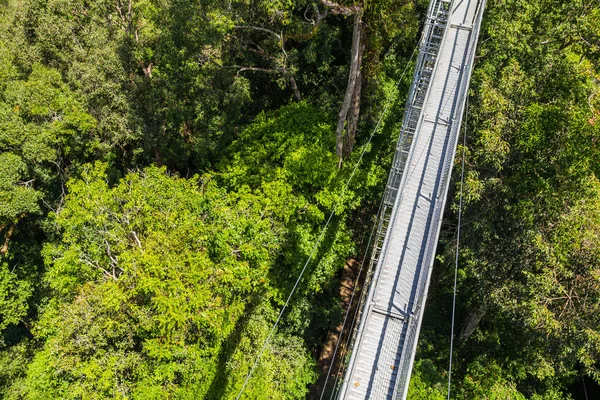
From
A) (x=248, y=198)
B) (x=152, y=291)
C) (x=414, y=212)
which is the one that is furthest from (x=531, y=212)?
(x=152, y=291)

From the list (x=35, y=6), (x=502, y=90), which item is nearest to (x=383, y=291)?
(x=502, y=90)

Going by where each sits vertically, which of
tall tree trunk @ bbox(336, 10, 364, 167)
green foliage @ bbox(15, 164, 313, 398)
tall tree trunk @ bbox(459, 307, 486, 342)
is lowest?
green foliage @ bbox(15, 164, 313, 398)

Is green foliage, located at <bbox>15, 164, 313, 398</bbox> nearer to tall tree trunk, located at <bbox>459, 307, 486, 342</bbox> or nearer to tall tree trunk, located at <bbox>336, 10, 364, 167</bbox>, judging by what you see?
tall tree trunk, located at <bbox>336, 10, 364, 167</bbox>

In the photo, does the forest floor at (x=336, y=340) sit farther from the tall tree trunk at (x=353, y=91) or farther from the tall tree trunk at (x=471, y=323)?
the tall tree trunk at (x=353, y=91)

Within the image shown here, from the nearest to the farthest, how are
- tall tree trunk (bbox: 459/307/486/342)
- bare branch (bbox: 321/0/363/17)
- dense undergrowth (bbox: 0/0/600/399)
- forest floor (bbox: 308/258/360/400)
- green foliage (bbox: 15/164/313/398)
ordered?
green foliage (bbox: 15/164/313/398)
dense undergrowth (bbox: 0/0/600/399)
bare branch (bbox: 321/0/363/17)
tall tree trunk (bbox: 459/307/486/342)
forest floor (bbox: 308/258/360/400)

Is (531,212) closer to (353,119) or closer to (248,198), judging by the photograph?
(353,119)

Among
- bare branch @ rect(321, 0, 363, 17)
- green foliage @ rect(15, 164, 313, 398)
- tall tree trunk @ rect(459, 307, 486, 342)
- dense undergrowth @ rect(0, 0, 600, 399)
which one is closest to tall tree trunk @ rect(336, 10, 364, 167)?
bare branch @ rect(321, 0, 363, 17)

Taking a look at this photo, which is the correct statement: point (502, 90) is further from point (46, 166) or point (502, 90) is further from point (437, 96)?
point (46, 166)
